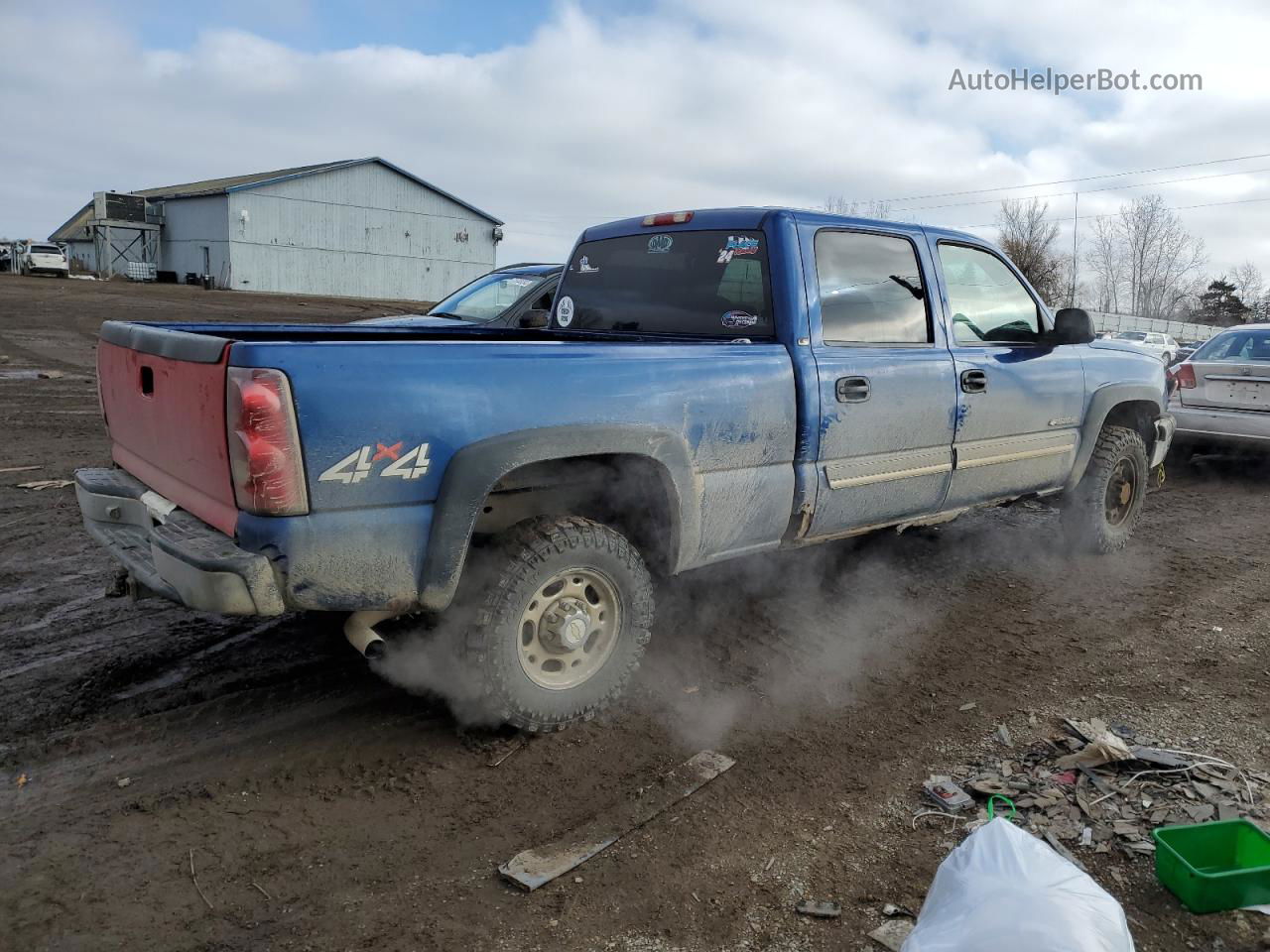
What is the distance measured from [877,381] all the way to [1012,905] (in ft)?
8.38

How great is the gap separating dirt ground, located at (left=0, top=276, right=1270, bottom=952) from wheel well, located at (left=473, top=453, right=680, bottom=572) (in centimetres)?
71

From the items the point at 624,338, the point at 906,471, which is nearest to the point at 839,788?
the point at 906,471

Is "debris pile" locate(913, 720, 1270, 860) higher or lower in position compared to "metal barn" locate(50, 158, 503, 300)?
lower

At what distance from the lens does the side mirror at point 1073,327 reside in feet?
16.6

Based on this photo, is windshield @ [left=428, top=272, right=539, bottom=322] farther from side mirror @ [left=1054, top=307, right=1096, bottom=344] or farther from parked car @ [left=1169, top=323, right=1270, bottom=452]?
parked car @ [left=1169, top=323, right=1270, bottom=452]

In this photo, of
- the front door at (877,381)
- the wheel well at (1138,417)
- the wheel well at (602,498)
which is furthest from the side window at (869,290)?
the wheel well at (1138,417)

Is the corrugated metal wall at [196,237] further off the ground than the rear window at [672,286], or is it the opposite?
the corrugated metal wall at [196,237]

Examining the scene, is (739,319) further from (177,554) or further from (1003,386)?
(177,554)

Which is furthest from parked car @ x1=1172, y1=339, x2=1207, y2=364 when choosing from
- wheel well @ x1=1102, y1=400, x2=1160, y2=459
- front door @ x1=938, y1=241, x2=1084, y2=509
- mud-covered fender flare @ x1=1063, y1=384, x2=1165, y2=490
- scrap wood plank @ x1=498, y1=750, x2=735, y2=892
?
scrap wood plank @ x1=498, y1=750, x2=735, y2=892

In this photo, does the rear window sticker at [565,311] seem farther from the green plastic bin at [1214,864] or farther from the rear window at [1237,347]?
the rear window at [1237,347]

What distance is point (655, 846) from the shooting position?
2.88 m

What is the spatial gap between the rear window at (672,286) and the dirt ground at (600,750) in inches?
59.2

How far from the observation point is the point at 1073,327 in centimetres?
507

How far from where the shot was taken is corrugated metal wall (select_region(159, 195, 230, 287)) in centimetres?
3788
